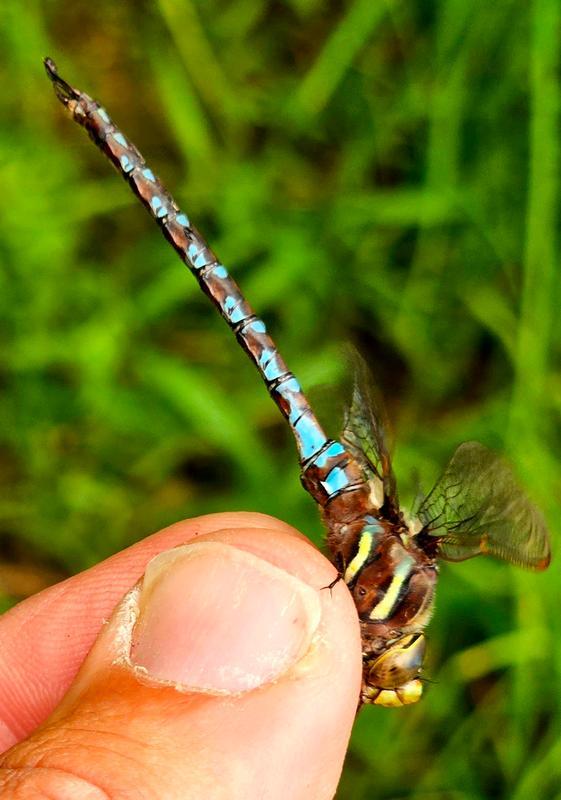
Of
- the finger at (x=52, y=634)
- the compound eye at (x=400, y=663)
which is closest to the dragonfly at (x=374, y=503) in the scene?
the compound eye at (x=400, y=663)

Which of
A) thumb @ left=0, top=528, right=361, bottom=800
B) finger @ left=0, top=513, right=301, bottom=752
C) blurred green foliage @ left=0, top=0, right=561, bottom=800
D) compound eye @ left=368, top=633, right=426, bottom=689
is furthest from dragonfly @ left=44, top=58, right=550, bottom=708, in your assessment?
blurred green foliage @ left=0, top=0, right=561, bottom=800

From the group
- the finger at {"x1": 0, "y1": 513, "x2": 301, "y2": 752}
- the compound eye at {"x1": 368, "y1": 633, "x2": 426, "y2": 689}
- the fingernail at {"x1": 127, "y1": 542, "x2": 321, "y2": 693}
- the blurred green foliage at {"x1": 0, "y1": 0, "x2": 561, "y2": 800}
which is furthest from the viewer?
the blurred green foliage at {"x1": 0, "y1": 0, "x2": 561, "y2": 800}

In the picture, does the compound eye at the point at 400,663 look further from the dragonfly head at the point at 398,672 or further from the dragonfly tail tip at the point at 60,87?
the dragonfly tail tip at the point at 60,87

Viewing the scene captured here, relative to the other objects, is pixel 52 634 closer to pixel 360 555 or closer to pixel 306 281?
pixel 360 555

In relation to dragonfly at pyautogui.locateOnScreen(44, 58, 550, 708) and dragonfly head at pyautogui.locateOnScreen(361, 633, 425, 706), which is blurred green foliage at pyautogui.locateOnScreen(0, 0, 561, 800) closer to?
dragonfly at pyautogui.locateOnScreen(44, 58, 550, 708)

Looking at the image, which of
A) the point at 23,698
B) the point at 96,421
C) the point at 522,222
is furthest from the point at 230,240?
the point at 23,698

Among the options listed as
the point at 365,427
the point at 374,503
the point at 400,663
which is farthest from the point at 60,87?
the point at 400,663

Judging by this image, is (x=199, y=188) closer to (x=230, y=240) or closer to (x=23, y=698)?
(x=230, y=240)
